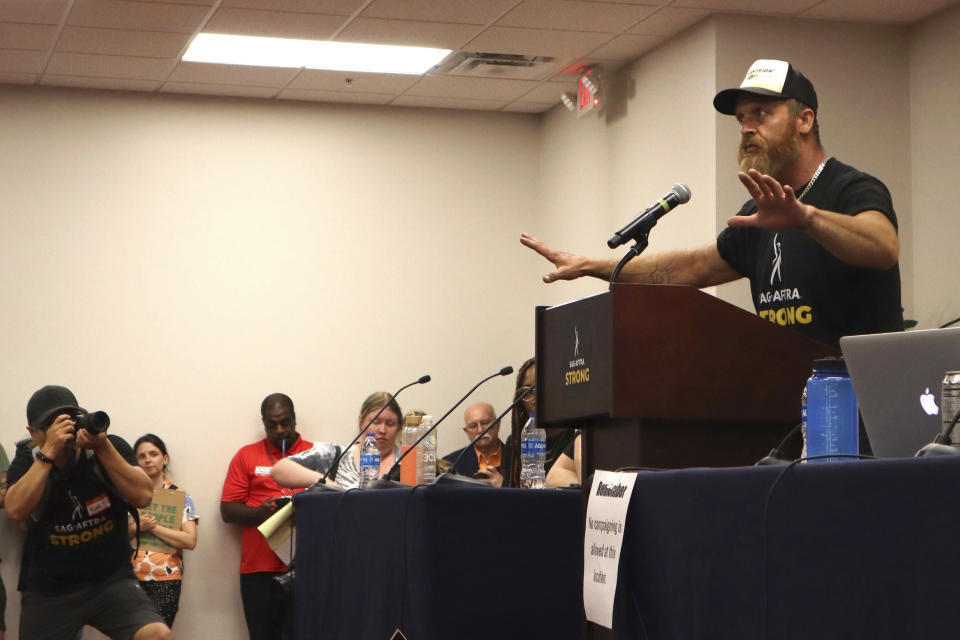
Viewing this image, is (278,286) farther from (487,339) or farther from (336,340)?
(487,339)

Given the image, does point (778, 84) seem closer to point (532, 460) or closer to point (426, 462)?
point (532, 460)

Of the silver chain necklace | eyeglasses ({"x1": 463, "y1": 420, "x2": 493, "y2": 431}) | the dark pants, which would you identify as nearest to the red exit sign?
eyeglasses ({"x1": 463, "y1": 420, "x2": 493, "y2": 431})

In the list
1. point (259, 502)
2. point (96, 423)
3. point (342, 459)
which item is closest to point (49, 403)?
point (96, 423)

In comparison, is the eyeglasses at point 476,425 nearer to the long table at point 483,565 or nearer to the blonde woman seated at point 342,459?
the blonde woman seated at point 342,459

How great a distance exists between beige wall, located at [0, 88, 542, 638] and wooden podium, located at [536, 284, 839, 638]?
18.0ft

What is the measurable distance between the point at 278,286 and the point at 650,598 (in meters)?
5.94

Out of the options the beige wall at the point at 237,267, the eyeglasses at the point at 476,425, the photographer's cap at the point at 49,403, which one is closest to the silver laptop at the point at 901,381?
the photographer's cap at the point at 49,403

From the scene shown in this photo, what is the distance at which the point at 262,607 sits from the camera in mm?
7266

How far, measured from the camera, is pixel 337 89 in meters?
7.54

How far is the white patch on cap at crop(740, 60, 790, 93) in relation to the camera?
2.90m

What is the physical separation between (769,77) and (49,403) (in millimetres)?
3243

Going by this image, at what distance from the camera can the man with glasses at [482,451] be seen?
16.6 ft

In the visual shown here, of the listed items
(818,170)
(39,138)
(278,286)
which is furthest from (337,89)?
(818,170)

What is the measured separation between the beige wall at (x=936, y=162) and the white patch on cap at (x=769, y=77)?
125 inches
